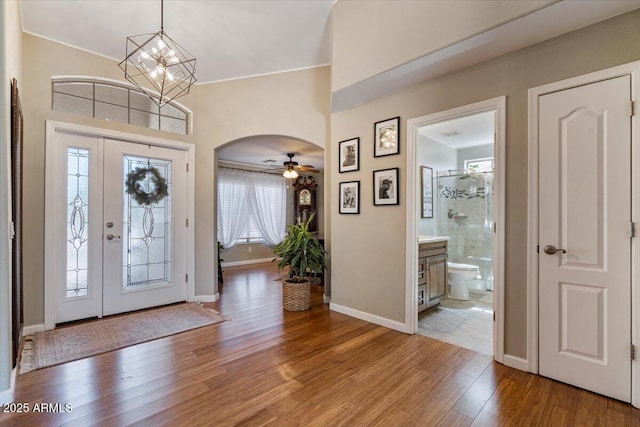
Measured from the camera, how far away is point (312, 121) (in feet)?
12.8

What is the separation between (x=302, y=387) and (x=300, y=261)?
1.85 meters

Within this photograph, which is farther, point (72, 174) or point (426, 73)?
point (72, 174)

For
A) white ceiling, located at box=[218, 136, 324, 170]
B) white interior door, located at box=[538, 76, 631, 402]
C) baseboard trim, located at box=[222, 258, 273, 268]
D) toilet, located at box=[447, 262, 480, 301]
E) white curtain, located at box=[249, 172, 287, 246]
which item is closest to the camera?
white interior door, located at box=[538, 76, 631, 402]

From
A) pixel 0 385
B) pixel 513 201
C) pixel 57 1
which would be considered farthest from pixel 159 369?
pixel 57 1

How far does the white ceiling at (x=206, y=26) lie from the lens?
2721 mm

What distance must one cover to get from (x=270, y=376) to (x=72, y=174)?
3.13m

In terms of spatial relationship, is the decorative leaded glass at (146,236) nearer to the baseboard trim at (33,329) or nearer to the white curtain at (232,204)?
the baseboard trim at (33,329)

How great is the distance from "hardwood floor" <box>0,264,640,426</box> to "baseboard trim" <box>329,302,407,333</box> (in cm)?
16

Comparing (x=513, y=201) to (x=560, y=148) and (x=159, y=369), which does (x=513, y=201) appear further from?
(x=159, y=369)

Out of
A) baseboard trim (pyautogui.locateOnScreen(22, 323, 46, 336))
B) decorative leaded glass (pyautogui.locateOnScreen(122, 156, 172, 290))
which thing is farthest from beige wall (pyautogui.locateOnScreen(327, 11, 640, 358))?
baseboard trim (pyautogui.locateOnScreen(22, 323, 46, 336))

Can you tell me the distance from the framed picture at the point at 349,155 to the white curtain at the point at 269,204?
4215 mm

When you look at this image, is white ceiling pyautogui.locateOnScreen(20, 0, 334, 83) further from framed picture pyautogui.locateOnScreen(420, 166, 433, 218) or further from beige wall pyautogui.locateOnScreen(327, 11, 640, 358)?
framed picture pyautogui.locateOnScreen(420, 166, 433, 218)

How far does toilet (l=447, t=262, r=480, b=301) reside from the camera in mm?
4180

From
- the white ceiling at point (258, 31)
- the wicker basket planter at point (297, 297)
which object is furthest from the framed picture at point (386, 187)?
the wicker basket planter at point (297, 297)
